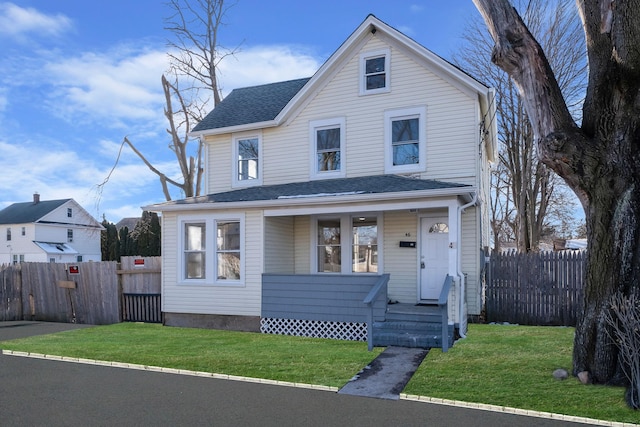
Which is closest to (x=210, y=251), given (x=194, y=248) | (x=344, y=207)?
(x=194, y=248)

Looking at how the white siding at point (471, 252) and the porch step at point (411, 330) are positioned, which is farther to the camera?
the white siding at point (471, 252)

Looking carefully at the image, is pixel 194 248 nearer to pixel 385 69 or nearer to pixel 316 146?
pixel 316 146

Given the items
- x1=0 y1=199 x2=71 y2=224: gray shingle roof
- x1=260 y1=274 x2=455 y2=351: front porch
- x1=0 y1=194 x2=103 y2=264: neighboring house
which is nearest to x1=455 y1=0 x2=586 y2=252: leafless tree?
x1=260 y1=274 x2=455 y2=351: front porch

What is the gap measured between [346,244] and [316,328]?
108 inches

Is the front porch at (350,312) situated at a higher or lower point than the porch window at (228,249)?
lower

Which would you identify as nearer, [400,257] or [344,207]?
[344,207]

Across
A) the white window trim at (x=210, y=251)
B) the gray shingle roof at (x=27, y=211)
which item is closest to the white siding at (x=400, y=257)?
the white window trim at (x=210, y=251)

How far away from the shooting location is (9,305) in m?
14.8

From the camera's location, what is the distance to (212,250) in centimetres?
1256

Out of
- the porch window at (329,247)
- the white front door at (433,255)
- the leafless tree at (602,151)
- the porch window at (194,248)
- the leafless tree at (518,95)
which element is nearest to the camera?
the leafless tree at (602,151)

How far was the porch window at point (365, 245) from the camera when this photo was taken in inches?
503

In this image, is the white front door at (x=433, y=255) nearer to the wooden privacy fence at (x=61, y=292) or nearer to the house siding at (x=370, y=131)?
the house siding at (x=370, y=131)

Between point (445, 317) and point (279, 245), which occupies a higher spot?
point (279, 245)

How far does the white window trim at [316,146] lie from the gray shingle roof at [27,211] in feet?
127
